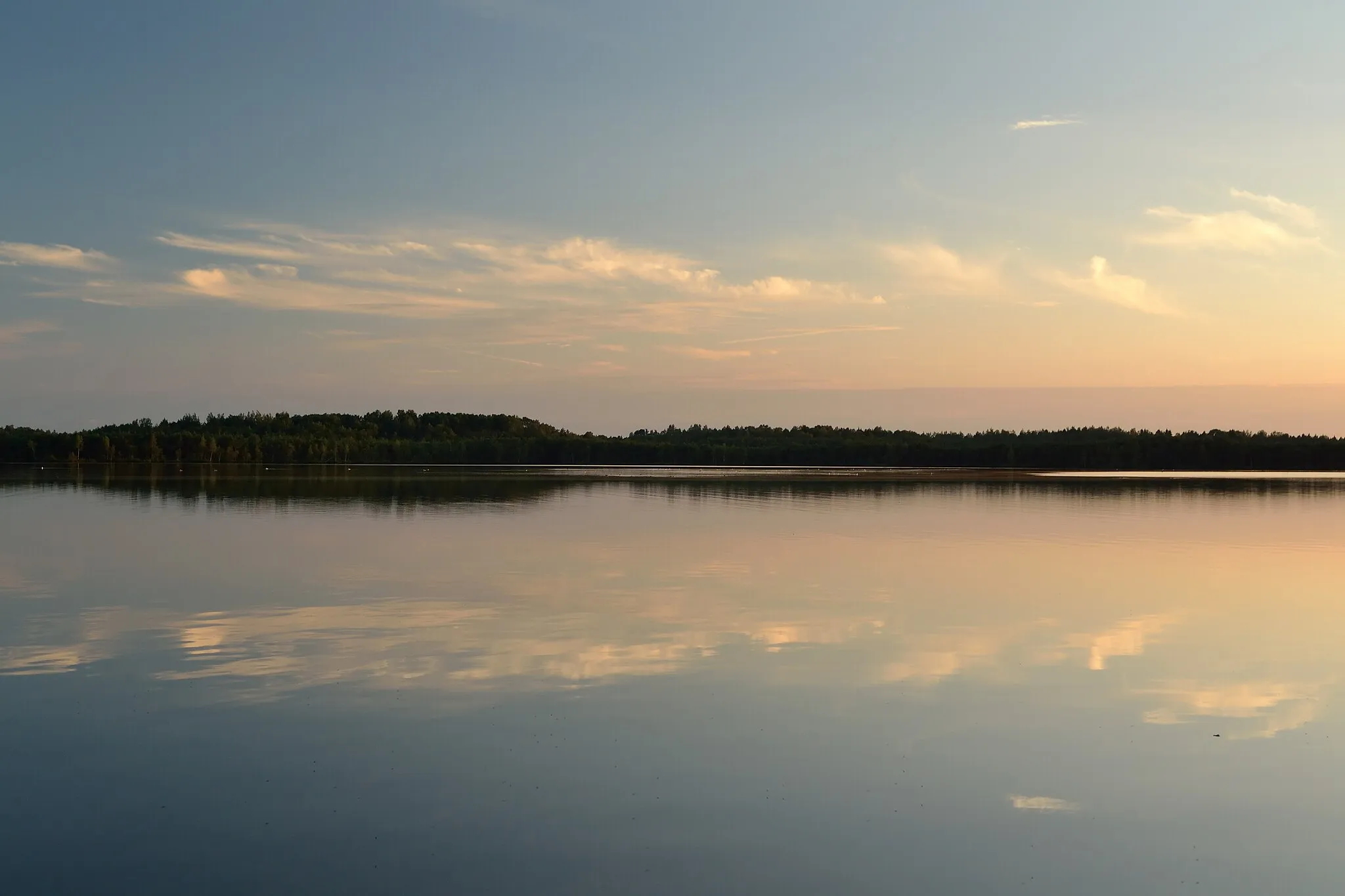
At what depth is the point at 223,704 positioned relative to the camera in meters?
Result: 10.5

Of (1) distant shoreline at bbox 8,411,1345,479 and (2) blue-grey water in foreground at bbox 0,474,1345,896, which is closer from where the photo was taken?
(2) blue-grey water in foreground at bbox 0,474,1345,896

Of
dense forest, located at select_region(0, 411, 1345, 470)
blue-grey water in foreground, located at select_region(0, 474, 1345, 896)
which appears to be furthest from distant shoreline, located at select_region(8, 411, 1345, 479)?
blue-grey water in foreground, located at select_region(0, 474, 1345, 896)

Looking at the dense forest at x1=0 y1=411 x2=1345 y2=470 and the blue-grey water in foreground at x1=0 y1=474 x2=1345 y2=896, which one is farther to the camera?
the dense forest at x1=0 y1=411 x2=1345 y2=470

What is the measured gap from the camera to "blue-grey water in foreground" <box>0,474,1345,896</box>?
23.2 ft

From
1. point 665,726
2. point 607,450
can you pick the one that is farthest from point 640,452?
point 665,726

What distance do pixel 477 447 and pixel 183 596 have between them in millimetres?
153375

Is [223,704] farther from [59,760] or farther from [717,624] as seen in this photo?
[717,624]

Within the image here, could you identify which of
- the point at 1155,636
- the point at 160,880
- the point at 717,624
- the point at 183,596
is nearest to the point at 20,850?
the point at 160,880

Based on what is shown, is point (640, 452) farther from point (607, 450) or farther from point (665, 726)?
point (665, 726)

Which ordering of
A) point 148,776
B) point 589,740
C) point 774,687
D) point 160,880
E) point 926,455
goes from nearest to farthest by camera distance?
point 160,880 → point 148,776 → point 589,740 → point 774,687 → point 926,455

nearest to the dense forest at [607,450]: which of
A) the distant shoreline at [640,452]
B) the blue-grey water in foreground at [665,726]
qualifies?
the distant shoreline at [640,452]

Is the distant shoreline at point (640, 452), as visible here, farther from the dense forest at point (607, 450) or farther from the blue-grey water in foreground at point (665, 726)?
the blue-grey water in foreground at point (665, 726)

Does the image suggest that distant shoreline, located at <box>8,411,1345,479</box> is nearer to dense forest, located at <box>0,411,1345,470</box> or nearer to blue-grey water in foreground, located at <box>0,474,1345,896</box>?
dense forest, located at <box>0,411,1345,470</box>

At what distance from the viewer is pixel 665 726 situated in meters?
10.0
